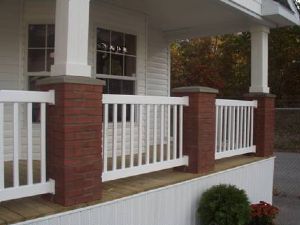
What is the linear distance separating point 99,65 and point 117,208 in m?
3.42

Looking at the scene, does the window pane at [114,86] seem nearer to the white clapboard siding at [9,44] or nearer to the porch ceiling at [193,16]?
the porch ceiling at [193,16]

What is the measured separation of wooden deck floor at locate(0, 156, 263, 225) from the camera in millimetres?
3587

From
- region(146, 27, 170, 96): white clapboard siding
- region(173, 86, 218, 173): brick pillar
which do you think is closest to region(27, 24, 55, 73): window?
region(173, 86, 218, 173): brick pillar

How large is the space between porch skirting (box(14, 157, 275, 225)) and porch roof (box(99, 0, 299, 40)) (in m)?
2.61

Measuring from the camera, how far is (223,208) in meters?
5.41

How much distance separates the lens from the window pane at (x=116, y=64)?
24.3 feet

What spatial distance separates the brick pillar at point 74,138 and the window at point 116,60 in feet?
10.3

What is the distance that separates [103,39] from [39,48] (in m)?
1.18

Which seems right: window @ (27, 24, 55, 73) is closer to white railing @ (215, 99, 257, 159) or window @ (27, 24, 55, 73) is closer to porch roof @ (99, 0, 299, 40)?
porch roof @ (99, 0, 299, 40)

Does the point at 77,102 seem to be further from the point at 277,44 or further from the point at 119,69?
the point at 277,44

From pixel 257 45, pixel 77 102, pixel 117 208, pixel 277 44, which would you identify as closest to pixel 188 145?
pixel 117 208

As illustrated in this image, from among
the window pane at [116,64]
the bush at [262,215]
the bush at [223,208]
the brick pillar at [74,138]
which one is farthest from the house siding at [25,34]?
the bush at [262,215]

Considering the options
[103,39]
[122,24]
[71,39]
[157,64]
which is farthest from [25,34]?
[157,64]

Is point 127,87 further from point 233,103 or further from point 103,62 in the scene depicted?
point 233,103
